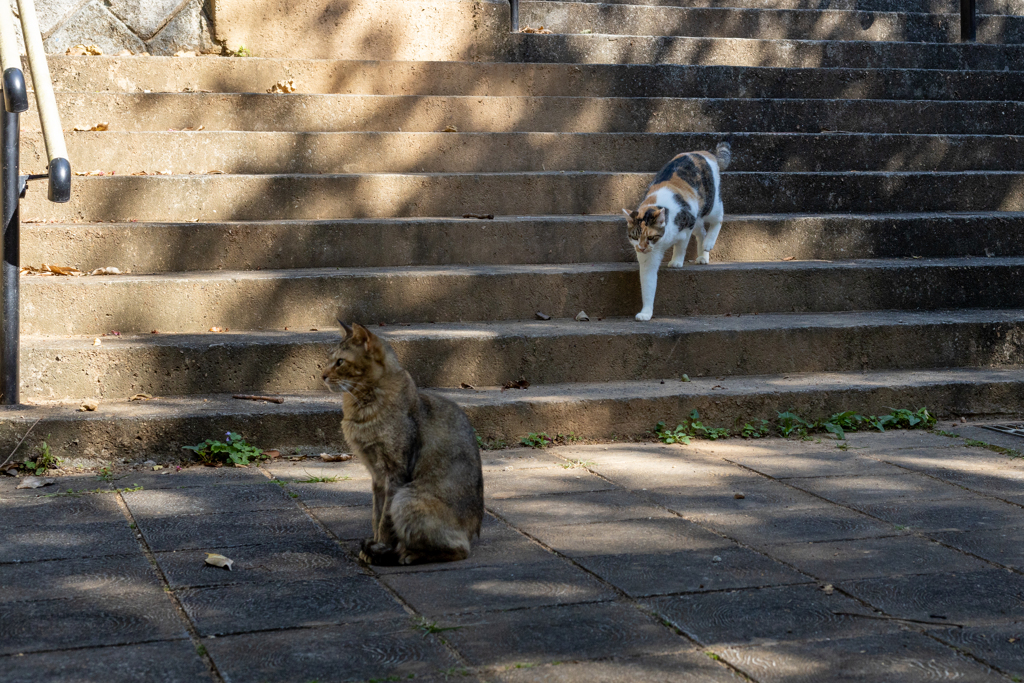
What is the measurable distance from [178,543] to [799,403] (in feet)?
9.97

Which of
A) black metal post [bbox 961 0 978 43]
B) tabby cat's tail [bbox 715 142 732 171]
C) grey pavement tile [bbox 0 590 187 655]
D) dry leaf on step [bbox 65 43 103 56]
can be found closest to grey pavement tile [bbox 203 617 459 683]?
grey pavement tile [bbox 0 590 187 655]

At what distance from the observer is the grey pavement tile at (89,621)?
8.57ft

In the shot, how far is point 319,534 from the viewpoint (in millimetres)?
3500

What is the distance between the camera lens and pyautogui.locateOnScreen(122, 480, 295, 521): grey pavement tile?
3.71 meters

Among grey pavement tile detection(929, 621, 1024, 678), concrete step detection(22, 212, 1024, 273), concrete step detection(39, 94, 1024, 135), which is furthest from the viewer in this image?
concrete step detection(39, 94, 1024, 135)

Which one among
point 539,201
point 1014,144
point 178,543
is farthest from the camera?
point 1014,144

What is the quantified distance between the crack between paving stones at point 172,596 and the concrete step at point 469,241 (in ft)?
6.23

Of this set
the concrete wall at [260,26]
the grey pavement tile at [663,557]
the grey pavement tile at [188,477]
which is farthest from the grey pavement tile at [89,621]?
the concrete wall at [260,26]

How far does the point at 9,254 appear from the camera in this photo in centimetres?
435

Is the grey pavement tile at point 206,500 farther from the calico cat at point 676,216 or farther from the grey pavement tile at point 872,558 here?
the calico cat at point 676,216

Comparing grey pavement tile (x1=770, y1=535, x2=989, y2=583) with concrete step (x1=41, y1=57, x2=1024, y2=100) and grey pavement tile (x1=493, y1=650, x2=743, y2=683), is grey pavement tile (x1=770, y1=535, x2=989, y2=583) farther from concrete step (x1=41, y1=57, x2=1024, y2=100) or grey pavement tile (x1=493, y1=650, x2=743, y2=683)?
concrete step (x1=41, y1=57, x2=1024, y2=100)

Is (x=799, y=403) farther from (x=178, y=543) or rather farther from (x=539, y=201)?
(x=178, y=543)

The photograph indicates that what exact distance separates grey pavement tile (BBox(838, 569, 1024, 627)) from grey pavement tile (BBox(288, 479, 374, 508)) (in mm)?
1780

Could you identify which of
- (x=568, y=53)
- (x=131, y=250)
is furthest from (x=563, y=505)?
(x=568, y=53)
